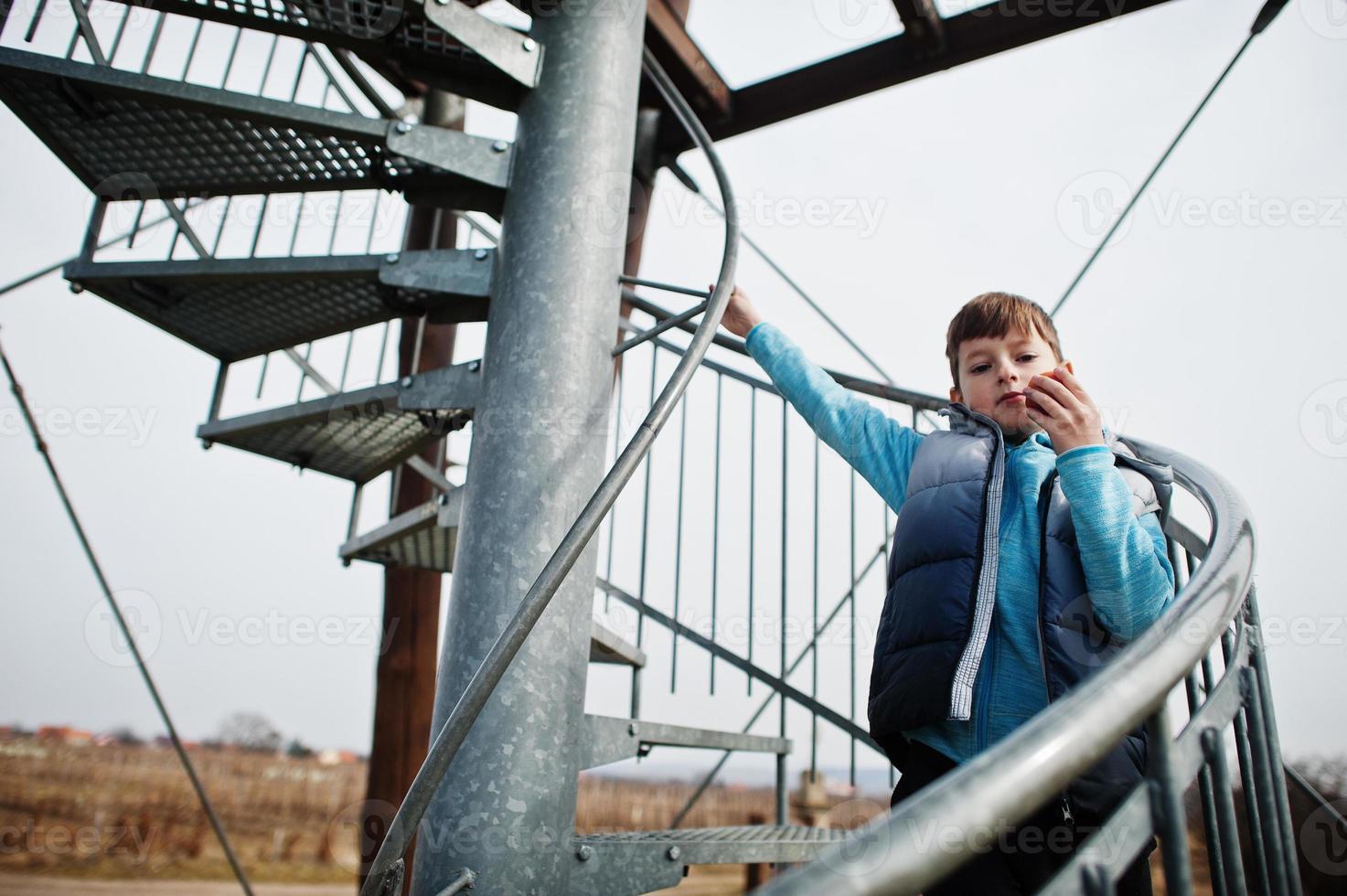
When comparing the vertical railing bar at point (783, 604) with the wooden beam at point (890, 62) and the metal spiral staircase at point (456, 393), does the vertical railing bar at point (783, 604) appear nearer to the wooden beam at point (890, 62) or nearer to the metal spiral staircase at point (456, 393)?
the metal spiral staircase at point (456, 393)

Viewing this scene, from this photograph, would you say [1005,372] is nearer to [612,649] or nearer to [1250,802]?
[1250,802]

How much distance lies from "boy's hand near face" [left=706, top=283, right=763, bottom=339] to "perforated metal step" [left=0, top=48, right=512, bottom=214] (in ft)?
1.75

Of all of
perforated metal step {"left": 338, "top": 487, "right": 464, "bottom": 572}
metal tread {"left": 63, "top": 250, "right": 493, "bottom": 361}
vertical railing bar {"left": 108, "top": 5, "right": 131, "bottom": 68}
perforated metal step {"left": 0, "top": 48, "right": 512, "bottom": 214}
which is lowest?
perforated metal step {"left": 338, "top": 487, "right": 464, "bottom": 572}

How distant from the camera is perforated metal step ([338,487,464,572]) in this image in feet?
5.86

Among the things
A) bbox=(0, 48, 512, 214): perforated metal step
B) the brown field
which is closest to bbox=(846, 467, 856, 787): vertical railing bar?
bbox=(0, 48, 512, 214): perforated metal step

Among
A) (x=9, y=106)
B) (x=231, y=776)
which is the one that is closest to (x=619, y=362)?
(x=9, y=106)

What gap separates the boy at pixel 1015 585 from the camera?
0.97m

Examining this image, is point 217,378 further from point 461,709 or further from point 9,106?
point 461,709

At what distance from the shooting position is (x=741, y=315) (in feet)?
5.42

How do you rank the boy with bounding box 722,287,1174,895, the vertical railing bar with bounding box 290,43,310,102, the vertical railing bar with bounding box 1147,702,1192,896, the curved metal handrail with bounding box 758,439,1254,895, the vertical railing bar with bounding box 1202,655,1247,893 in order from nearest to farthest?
the curved metal handrail with bounding box 758,439,1254,895 < the vertical railing bar with bounding box 1147,702,1192,896 < the vertical railing bar with bounding box 1202,655,1247,893 < the boy with bounding box 722,287,1174,895 < the vertical railing bar with bounding box 290,43,310,102

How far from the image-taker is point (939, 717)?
101 cm

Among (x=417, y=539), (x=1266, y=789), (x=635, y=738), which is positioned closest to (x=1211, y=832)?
(x=1266, y=789)

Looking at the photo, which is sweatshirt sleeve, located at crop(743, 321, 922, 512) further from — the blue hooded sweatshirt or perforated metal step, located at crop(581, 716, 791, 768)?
perforated metal step, located at crop(581, 716, 791, 768)

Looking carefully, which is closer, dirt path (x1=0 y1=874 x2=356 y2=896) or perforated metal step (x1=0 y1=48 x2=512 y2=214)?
perforated metal step (x1=0 y1=48 x2=512 y2=214)
